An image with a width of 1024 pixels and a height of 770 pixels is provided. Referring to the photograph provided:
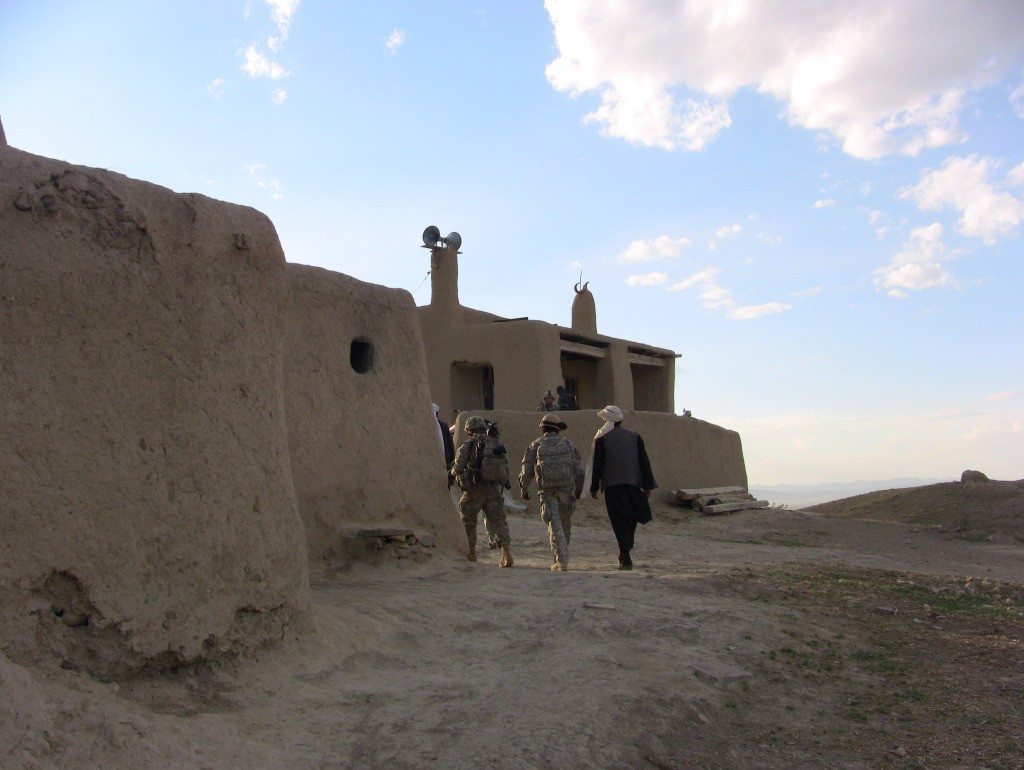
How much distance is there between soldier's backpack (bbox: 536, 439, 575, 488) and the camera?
736 centimetres

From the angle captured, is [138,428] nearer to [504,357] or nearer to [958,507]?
[504,357]

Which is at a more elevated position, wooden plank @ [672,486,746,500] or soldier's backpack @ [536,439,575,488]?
soldier's backpack @ [536,439,575,488]

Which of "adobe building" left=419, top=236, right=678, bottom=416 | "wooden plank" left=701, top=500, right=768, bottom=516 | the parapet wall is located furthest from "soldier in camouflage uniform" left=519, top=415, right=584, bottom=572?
"adobe building" left=419, top=236, right=678, bottom=416

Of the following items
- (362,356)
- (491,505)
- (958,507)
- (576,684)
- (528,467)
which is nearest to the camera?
(576,684)

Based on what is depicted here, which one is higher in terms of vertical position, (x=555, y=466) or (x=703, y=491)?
(x=555, y=466)

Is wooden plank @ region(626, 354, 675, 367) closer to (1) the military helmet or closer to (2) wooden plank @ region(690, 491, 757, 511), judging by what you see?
(2) wooden plank @ region(690, 491, 757, 511)

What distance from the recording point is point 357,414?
657 centimetres

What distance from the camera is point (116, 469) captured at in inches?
141

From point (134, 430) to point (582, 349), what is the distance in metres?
14.1

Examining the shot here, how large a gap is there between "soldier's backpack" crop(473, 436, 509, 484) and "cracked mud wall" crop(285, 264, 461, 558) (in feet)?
0.99

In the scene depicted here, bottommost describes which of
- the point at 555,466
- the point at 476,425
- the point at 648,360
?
the point at 555,466

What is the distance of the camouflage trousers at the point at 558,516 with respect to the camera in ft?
23.7

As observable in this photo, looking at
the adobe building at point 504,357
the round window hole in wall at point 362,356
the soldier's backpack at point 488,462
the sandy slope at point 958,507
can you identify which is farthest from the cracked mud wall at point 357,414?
the sandy slope at point 958,507

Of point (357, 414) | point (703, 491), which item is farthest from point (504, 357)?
point (357, 414)
